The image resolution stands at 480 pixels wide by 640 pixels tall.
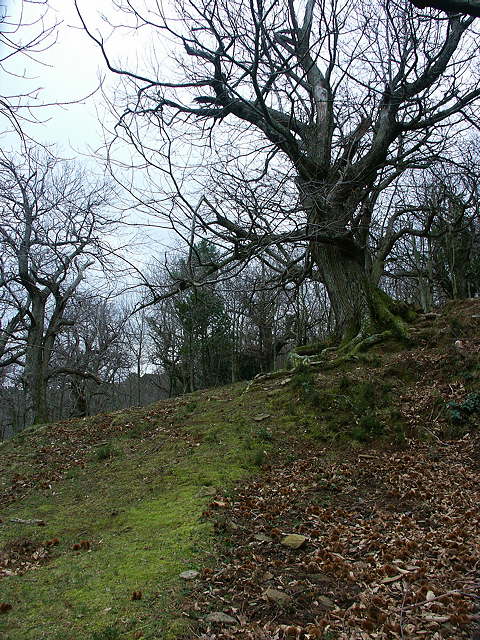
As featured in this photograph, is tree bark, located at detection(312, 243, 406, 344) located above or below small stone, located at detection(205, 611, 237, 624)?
above

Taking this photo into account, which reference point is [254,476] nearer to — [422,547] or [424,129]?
[422,547]

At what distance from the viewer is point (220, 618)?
8.36ft

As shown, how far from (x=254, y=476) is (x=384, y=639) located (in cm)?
254

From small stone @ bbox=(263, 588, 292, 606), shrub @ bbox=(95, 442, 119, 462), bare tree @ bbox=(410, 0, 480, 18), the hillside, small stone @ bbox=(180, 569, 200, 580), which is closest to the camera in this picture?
bare tree @ bbox=(410, 0, 480, 18)

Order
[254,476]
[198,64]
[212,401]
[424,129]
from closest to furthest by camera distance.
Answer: [254,476] < [198,64] < [424,129] < [212,401]

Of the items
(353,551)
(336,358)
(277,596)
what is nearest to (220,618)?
(277,596)

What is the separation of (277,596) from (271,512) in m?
1.23

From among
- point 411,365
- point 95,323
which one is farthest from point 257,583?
point 95,323

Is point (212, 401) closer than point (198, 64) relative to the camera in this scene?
No

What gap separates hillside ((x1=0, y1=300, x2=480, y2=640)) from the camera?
2.59 metres

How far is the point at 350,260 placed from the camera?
8.15m

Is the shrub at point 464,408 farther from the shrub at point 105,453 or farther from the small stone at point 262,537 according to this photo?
the shrub at point 105,453

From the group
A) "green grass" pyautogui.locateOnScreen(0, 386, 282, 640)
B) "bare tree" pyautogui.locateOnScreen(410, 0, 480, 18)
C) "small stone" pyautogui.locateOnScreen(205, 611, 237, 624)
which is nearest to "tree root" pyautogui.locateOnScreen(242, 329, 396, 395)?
"green grass" pyautogui.locateOnScreen(0, 386, 282, 640)

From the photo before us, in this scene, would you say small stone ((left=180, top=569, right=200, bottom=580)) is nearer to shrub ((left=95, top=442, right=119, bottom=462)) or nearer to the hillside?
the hillside
